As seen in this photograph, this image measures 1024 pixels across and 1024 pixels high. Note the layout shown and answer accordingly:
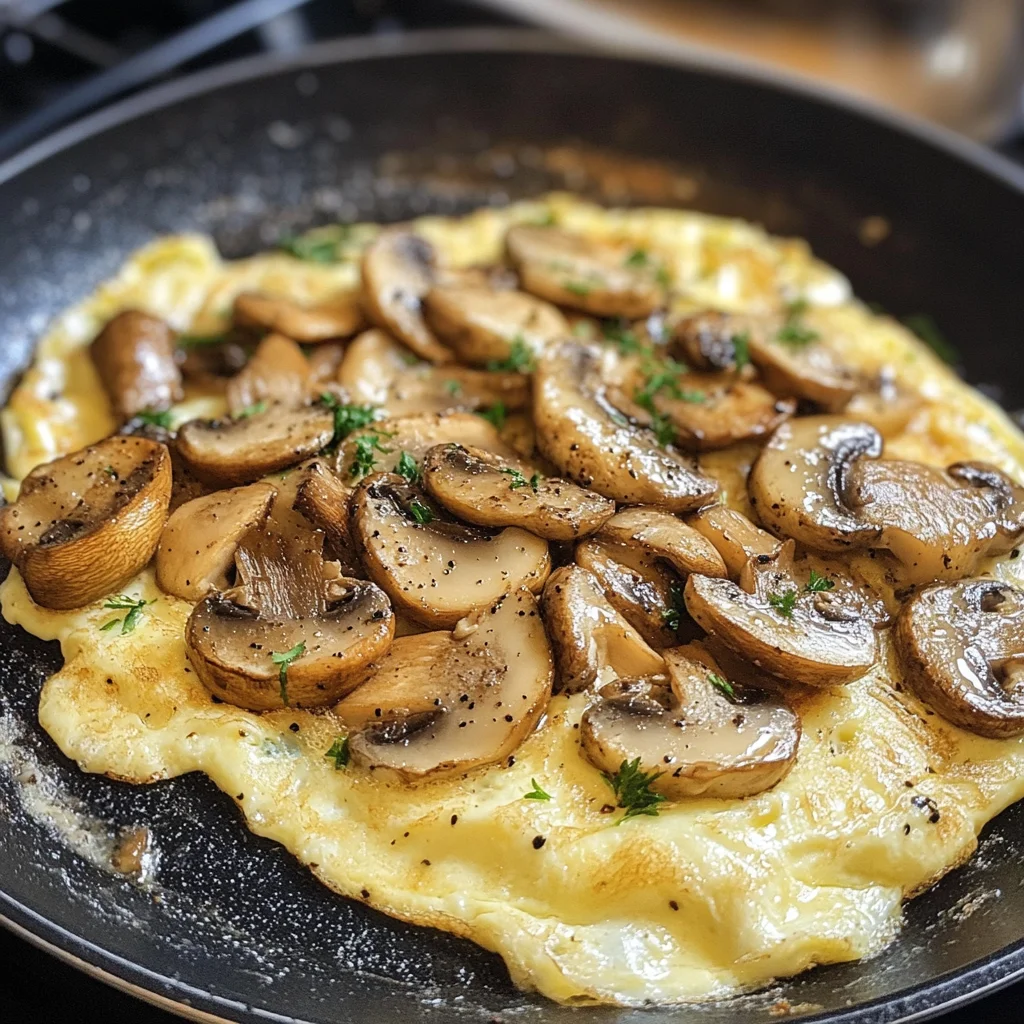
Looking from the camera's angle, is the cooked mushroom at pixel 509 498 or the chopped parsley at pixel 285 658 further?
the cooked mushroom at pixel 509 498

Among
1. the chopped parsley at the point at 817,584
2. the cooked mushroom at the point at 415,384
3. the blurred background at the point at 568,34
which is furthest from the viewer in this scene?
the blurred background at the point at 568,34

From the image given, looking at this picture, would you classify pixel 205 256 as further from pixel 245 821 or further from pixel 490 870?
pixel 490 870

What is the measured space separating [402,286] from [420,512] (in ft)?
3.99

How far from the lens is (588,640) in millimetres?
2723

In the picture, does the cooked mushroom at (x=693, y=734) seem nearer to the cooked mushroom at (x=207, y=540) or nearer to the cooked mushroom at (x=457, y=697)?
the cooked mushroom at (x=457, y=697)

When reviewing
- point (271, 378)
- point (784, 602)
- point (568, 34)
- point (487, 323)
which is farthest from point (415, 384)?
point (568, 34)

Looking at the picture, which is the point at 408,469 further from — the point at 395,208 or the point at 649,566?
the point at 395,208

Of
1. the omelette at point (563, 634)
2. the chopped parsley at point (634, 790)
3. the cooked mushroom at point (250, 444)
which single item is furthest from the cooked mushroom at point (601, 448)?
the chopped parsley at point (634, 790)

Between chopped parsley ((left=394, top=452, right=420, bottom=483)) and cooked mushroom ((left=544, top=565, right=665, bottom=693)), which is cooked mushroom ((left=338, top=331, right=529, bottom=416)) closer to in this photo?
chopped parsley ((left=394, top=452, right=420, bottom=483))

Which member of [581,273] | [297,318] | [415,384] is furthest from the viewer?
[581,273]

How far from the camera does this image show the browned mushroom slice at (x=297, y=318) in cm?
377

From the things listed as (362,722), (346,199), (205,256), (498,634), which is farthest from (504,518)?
(346,199)

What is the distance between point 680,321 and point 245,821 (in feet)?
7.12

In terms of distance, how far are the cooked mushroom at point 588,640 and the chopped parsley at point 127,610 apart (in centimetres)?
109
